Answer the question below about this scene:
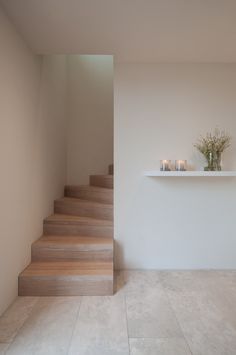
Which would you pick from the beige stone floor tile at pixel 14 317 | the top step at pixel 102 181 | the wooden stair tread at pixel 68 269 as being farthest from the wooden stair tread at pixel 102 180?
the beige stone floor tile at pixel 14 317

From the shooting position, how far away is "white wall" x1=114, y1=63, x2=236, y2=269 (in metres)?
3.00

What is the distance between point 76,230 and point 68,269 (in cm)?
66

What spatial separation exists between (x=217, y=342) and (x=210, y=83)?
2.61 m

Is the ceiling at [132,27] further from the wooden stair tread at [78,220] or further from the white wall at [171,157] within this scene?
the wooden stair tread at [78,220]

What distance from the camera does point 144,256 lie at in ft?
9.96

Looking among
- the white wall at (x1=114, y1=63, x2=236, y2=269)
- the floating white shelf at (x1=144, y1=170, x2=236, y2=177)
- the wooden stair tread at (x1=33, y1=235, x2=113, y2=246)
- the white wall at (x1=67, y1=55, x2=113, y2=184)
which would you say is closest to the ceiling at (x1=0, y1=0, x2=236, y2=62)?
the white wall at (x1=114, y1=63, x2=236, y2=269)

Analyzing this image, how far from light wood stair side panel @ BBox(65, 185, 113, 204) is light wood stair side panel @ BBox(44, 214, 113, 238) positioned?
1.59 ft

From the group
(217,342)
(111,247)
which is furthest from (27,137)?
(217,342)

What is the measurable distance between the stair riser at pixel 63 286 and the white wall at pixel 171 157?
2.10 ft

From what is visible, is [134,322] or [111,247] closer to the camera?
[134,322]

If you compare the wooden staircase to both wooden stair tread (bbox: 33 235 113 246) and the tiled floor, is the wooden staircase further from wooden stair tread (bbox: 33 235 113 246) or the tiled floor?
the tiled floor

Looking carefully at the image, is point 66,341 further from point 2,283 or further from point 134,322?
point 2,283

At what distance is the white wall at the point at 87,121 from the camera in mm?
4512

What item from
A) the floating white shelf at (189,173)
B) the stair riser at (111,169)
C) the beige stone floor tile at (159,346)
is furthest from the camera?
the stair riser at (111,169)
